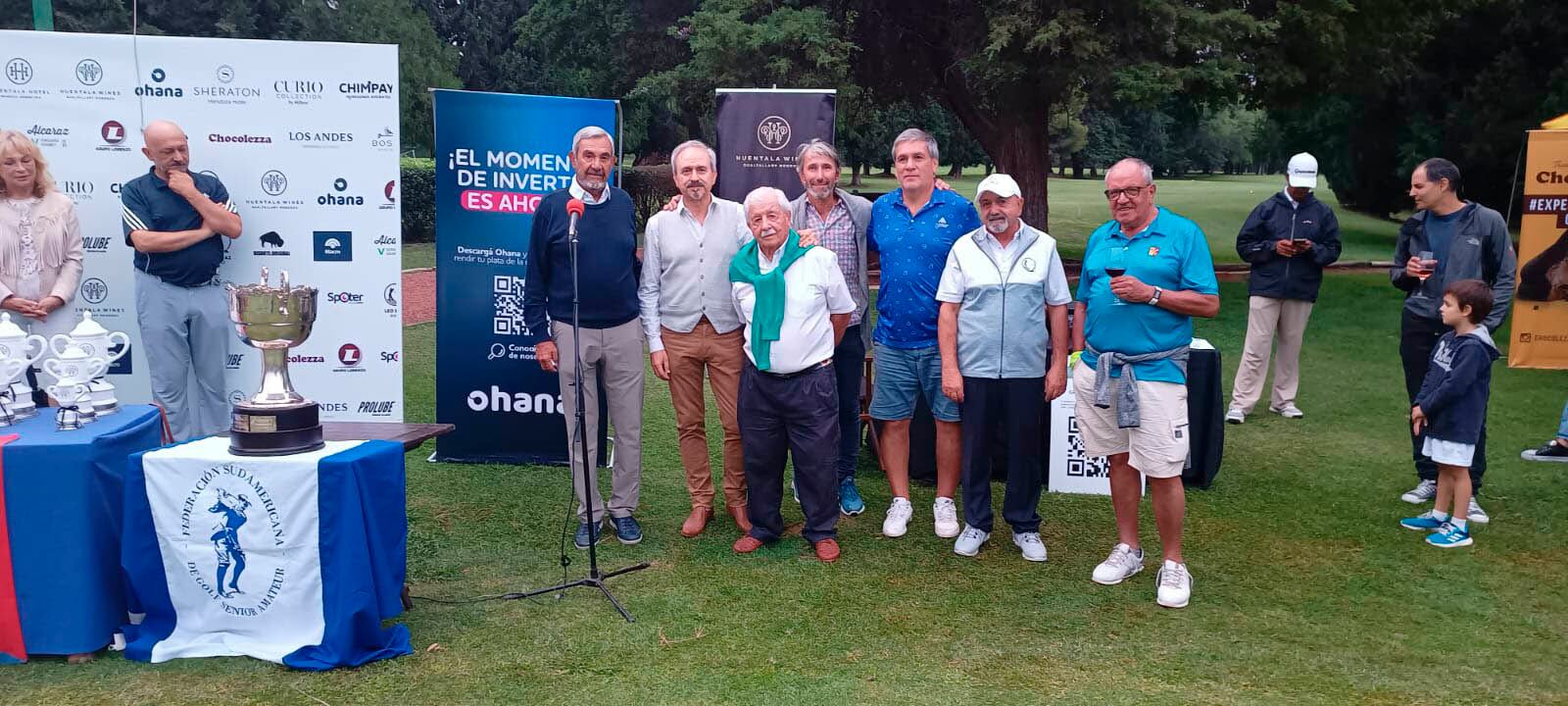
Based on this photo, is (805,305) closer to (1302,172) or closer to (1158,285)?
(1158,285)

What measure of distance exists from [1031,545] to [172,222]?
4.07 meters

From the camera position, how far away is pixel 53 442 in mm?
3496

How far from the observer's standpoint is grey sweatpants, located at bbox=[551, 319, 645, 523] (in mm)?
4770

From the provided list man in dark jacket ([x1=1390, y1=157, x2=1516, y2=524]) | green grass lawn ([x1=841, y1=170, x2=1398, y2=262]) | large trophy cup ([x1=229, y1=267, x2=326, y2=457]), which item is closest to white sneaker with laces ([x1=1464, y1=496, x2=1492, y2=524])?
man in dark jacket ([x1=1390, y1=157, x2=1516, y2=524])

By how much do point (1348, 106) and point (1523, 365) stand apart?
14859 millimetres

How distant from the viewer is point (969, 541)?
4.74 metres

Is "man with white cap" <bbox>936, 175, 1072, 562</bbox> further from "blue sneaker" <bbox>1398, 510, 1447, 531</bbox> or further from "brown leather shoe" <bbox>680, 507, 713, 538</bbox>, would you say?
"blue sneaker" <bbox>1398, 510, 1447, 531</bbox>

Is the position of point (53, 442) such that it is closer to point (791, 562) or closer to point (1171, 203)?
point (791, 562)

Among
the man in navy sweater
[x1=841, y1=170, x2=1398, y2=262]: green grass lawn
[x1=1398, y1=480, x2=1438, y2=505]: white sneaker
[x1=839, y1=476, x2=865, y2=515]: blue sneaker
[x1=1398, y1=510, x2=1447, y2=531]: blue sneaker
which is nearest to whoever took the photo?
the man in navy sweater

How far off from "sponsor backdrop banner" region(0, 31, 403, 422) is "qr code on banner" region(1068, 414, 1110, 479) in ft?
11.8

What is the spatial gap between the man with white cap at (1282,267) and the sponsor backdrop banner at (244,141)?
524cm

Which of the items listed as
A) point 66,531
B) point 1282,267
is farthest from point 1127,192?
point 1282,267

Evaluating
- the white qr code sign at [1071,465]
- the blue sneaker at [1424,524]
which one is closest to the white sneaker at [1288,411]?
the blue sneaker at [1424,524]

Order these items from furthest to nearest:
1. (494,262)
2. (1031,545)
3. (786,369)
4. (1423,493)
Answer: (494,262) → (1423,493) → (1031,545) → (786,369)
